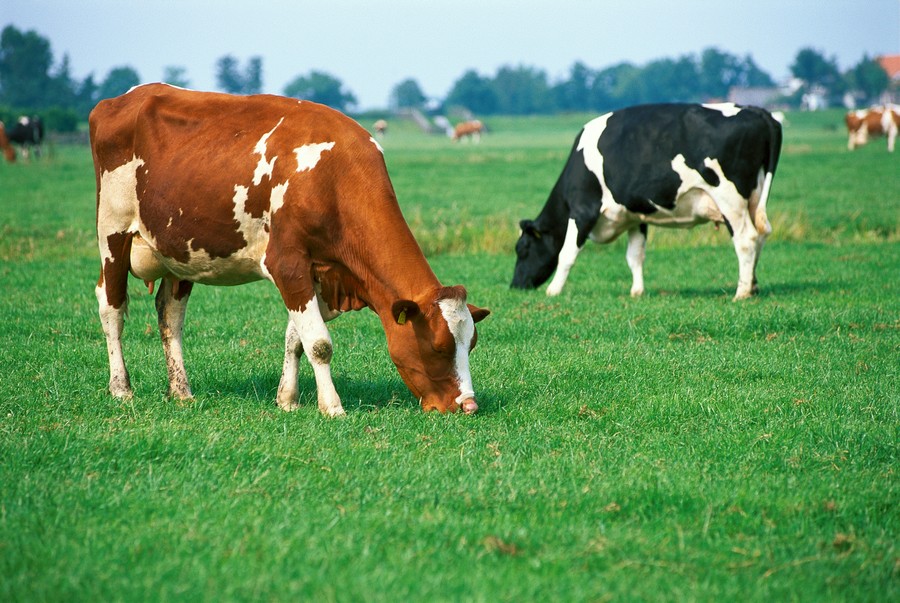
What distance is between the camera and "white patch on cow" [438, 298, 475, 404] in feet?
24.2

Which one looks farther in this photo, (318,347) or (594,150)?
(594,150)

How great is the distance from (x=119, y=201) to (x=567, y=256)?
25.8 ft

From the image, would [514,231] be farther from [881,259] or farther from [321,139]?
[321,139]

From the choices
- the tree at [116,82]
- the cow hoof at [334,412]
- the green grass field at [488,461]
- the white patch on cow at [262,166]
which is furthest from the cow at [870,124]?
the tree at [116,82]

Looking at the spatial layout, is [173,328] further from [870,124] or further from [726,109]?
[870,124]

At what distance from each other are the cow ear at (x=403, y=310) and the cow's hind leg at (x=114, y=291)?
2.37 metres

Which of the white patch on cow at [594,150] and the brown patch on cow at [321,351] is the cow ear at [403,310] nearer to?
the brown patch on cow at [321,351]

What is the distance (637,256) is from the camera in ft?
48.1

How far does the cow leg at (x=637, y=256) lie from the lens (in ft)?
47.2

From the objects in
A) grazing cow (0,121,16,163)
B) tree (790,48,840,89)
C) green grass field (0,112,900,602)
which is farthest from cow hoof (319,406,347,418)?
tree (790,48,840,89)

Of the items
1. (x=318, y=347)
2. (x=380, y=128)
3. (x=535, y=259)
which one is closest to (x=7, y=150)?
(x=535, y=259)

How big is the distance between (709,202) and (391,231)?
7408 mm

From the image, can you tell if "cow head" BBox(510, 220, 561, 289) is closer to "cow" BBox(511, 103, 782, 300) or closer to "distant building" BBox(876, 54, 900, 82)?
"cow" BBox(511, 103, 782, 300)

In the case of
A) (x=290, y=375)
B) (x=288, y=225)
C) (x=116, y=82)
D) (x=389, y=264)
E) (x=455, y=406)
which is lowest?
(x=455, y=406)
